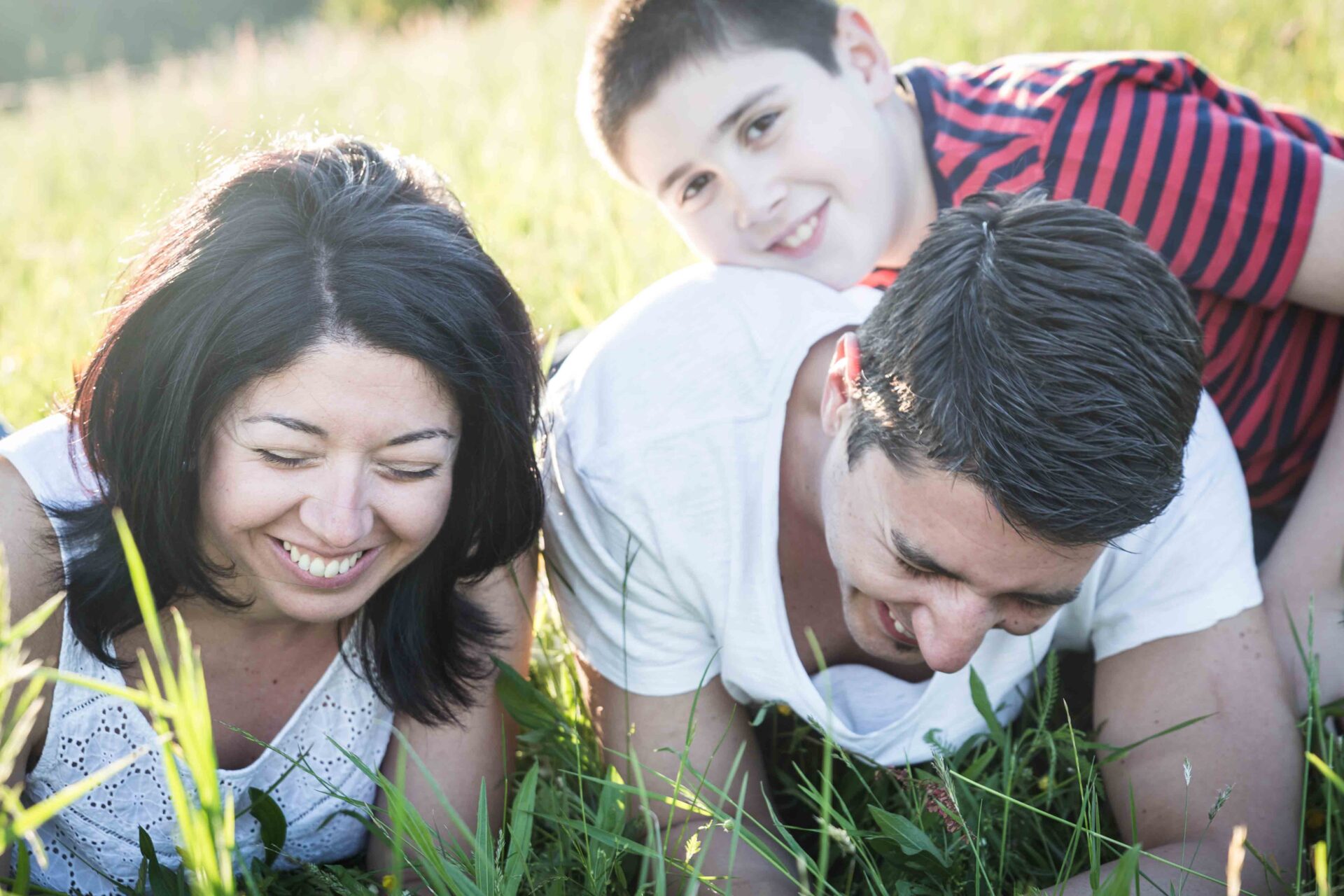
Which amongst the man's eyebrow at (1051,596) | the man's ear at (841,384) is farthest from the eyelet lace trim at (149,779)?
the man's eyebrow at (1051,596)

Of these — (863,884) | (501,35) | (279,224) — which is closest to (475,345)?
(279,224)

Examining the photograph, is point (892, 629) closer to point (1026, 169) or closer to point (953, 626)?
point (953, 626)

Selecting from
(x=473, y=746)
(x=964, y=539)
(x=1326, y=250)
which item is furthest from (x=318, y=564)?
(x=1326, y=250)

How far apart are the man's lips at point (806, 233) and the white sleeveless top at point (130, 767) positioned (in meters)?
1.24

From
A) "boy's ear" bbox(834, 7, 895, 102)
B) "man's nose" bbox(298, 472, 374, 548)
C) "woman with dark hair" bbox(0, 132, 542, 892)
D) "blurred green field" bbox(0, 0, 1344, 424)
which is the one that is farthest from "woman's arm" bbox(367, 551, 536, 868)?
"boy's ear" bbox(834, 7, 895, 102)

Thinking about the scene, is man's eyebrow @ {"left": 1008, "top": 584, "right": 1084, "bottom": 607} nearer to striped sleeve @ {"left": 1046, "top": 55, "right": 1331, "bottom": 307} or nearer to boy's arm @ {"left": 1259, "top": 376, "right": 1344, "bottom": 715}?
boy's arm @ {"left": 1259, "top": 376, "right": 1344, "bottom": 715}

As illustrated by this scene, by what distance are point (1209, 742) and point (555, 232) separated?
3.08 meters

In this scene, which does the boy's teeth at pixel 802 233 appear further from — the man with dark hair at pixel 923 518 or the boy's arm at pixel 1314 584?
the boy's arm at pixel 1314 584

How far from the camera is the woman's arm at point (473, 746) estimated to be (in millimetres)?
2199

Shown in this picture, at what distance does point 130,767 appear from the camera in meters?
2.05

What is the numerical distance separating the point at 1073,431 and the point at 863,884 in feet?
2.81

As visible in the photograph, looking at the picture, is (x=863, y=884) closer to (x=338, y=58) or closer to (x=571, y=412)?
(x=571, y=412)

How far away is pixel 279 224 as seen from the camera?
1.84 metres

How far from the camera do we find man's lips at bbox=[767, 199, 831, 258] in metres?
2.64
